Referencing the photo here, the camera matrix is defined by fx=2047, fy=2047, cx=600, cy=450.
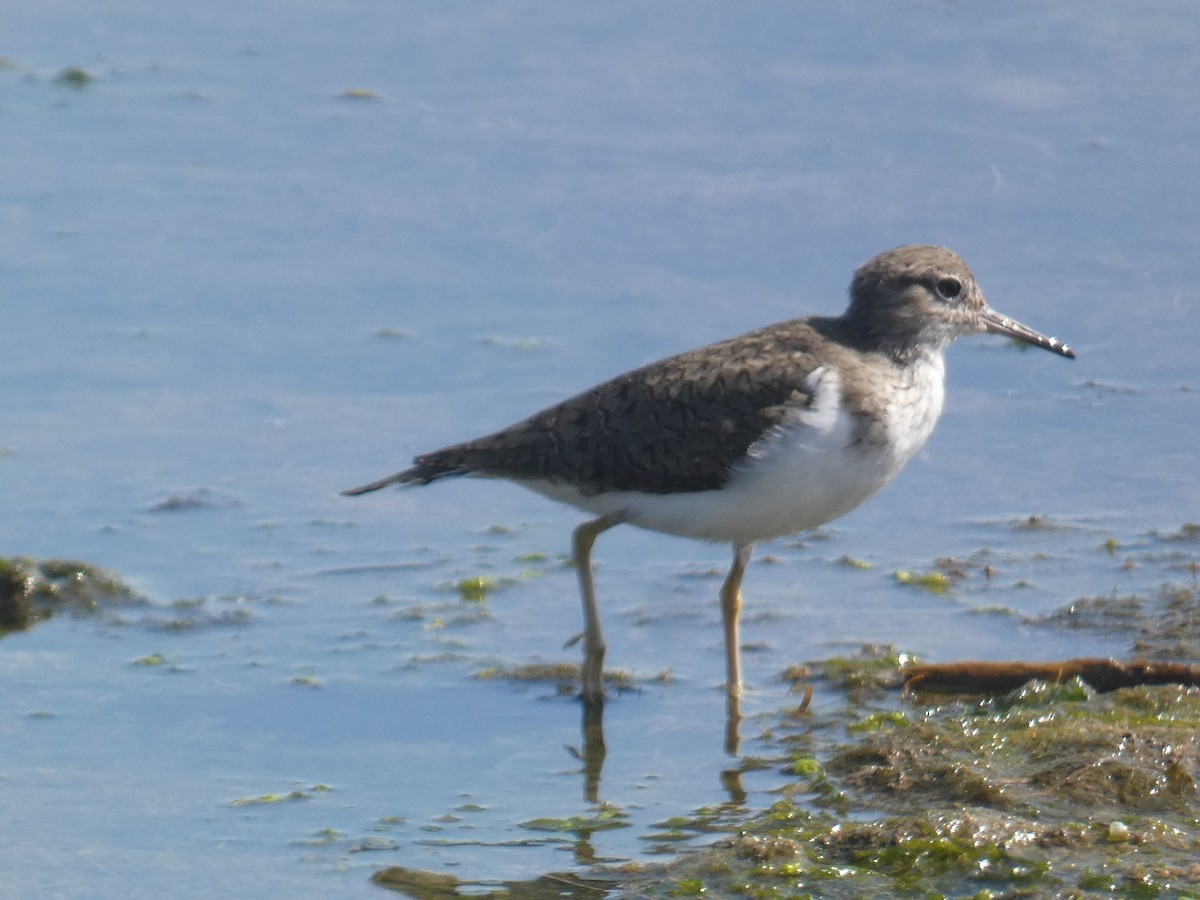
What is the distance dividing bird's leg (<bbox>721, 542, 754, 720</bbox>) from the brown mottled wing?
0.43m

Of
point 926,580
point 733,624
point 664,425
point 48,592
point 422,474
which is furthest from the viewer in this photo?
point 926,580

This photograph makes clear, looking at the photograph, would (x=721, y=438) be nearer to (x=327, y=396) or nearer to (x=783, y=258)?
(x=327, y=396)

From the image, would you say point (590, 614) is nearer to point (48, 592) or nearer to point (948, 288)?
point (948, 288)

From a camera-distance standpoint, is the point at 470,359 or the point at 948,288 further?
the point at 470,359

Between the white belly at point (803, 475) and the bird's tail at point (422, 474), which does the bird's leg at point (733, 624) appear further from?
the bird's tail at point (422, 474)

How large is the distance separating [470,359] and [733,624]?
276cm

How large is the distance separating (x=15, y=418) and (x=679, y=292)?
324cm

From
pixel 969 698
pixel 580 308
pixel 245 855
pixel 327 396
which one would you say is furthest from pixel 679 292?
pixel 245 855

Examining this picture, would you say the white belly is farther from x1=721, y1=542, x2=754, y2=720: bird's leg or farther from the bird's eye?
the bird's eye

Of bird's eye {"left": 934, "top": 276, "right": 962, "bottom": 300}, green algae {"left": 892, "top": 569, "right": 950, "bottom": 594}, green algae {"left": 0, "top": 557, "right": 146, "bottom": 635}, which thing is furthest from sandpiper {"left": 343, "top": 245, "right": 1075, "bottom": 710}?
green algae {"left": 0, "top": 557, "right": 146, "bottom": 635}

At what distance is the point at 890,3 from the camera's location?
13.1 m

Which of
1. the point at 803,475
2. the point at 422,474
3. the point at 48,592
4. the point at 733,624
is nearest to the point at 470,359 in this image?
the point at 422,474

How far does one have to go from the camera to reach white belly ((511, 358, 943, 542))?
22.9 feet

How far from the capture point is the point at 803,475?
6973mm
